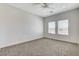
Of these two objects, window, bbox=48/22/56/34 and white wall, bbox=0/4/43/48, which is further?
white wall, bbox=0/4/43/48

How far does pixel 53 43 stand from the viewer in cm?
269

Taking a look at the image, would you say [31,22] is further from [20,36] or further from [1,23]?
[1,23]

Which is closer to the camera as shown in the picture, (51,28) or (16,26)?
(51,28)

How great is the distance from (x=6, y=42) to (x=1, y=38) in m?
0.25

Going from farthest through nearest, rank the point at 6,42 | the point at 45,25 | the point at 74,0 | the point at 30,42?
the point at 30,42 < the point at 6,42 < the point at 45,25 < the point at 74,0

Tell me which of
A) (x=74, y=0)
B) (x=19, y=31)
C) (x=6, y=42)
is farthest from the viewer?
(x=19, y=31)

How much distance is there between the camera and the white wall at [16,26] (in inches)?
98.3

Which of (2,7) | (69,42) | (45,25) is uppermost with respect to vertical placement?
(2,7)

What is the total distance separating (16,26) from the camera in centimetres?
288

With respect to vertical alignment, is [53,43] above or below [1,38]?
below

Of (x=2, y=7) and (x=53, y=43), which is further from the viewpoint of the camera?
(x=53, y=43)

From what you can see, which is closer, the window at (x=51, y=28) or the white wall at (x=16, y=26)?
the window at (x=51, y=28)

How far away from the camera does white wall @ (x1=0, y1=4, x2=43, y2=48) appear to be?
2496 mm

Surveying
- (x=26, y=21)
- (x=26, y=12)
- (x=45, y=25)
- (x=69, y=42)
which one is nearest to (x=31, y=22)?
(x=26, y=21)
